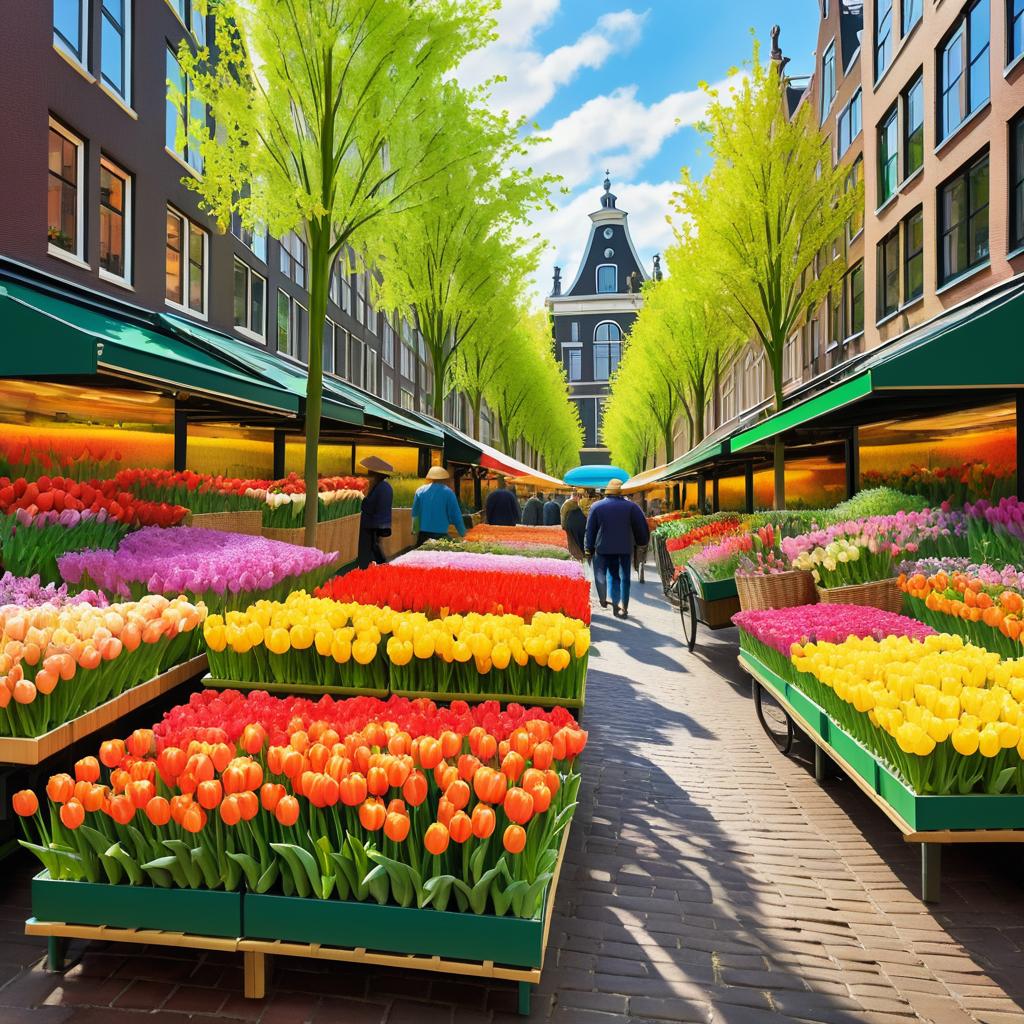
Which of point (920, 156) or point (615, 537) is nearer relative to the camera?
point (615, 537)

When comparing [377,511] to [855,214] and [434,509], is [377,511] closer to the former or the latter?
[434,509]

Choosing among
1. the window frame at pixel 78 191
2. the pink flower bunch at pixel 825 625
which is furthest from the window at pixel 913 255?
the window frame at pixel 78 191

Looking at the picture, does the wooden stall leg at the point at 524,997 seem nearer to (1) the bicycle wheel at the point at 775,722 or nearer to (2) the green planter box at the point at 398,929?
(2) the green planter box at the point at 398,929

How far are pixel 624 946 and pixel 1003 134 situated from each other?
50.0 ft

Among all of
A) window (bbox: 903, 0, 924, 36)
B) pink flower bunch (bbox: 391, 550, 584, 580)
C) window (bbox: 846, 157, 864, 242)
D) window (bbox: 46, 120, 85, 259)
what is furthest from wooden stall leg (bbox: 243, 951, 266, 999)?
window (bbox: 846, 157, 864, 242)

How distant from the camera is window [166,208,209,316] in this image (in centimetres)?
1491

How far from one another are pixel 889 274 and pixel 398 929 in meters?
20.7

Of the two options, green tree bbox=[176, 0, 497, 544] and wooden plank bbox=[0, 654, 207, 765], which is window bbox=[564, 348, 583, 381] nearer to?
green tree bbox=[176, 0, 497, 544]

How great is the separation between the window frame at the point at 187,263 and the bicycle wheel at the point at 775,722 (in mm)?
12686

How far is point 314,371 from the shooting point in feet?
30.2

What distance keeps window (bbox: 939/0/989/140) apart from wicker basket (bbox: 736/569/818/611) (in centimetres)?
1214

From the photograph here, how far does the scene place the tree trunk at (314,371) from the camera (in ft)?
29.9

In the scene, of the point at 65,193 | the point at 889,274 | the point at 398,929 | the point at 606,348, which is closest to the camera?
the point at 398,929

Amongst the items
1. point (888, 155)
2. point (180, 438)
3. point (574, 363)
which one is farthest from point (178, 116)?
point (574, 363)
